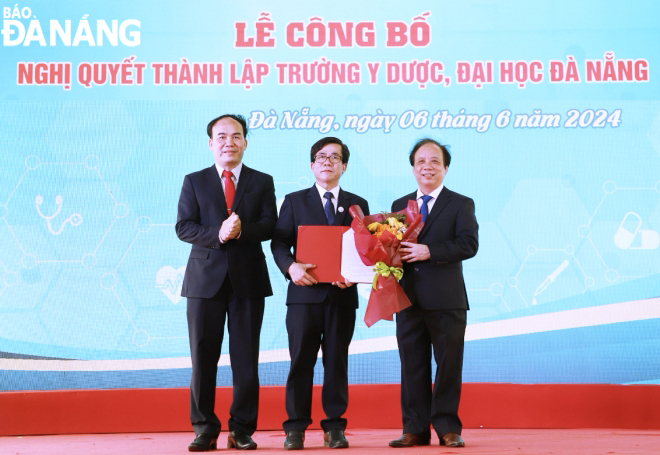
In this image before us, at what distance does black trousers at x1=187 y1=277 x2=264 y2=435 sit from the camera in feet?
9.65

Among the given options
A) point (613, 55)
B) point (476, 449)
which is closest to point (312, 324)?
point (476, 449)

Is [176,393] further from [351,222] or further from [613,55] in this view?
[613,55]

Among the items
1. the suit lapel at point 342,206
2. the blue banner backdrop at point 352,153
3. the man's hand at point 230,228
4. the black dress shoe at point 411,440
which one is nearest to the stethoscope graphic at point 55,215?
the blue banner backdrop at point 352,153

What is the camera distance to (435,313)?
9.93 ft

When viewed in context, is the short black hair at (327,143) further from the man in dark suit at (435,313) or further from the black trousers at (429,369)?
the black trousers at (429,369)

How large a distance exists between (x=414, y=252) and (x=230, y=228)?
0.73 meters

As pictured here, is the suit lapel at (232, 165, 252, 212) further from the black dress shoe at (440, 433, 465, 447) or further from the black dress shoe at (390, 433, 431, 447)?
the black dress shoe at (440, 433, 465, 447)

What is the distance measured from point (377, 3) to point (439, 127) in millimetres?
766

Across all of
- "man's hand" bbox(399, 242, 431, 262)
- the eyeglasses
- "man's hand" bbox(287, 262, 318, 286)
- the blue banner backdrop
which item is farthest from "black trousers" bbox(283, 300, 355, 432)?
the blue banner backdrop

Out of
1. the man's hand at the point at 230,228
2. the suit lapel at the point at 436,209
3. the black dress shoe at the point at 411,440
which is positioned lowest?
the black dress shoe at the point at 411,440

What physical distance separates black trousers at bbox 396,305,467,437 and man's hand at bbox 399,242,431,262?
0.24 meters

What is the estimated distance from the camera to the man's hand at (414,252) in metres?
2.94

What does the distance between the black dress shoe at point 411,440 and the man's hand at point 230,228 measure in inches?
41.4

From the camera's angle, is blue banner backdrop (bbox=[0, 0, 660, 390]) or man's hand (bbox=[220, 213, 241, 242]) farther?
blue banner backdrop (bbox=[0, 0, 660, 390])
